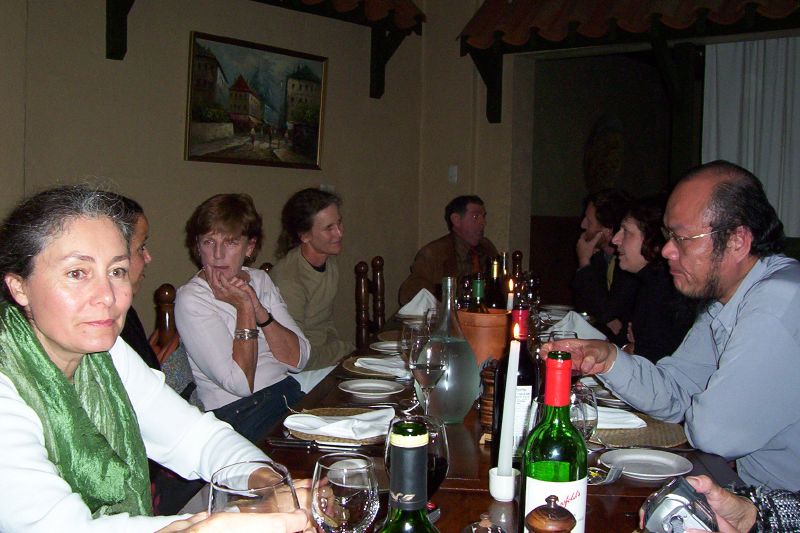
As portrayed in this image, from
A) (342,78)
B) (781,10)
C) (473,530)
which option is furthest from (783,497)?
(342,78)

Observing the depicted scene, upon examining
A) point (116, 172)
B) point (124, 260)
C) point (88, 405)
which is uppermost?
point (116, 172)

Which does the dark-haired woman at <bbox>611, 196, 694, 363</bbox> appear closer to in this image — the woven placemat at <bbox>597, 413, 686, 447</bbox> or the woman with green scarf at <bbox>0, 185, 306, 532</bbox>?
the woven placemat at <bbox>597, 413, 686, 447</bbox>

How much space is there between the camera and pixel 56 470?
1.18m

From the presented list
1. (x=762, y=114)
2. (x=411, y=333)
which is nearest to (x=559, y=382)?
(x=411, y=333)

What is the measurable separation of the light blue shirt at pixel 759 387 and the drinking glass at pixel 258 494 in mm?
1064

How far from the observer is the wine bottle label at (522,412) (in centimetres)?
138

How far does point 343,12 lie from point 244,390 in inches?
112

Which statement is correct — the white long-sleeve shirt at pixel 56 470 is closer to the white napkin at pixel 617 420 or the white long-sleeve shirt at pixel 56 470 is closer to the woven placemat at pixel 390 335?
the white napkin at pixel 617 420

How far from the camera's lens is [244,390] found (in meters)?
2.54

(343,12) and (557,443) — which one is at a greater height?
(343,12)

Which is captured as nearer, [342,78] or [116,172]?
[116,172]

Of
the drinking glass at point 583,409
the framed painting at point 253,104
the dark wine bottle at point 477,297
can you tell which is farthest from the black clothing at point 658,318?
the framed painting at point 253,104

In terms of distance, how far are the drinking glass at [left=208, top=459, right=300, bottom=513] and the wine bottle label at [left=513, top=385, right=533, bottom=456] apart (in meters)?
0.62

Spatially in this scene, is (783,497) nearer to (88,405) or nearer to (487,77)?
(88,405)
